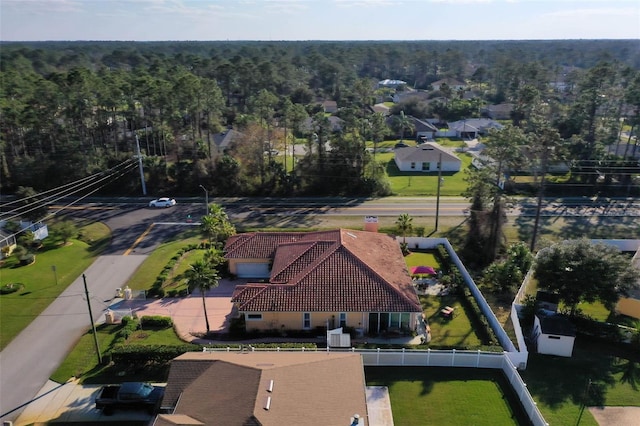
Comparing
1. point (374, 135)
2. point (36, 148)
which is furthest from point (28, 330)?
point (374, 135)

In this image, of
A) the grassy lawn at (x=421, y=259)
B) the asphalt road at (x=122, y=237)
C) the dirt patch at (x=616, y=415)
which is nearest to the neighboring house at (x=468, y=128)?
the asphalt road at (x=122, y=237)

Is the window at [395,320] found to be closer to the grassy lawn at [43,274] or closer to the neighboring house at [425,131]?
the grassy lawn at [43,274]

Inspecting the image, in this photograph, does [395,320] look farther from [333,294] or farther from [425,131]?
[425,131]

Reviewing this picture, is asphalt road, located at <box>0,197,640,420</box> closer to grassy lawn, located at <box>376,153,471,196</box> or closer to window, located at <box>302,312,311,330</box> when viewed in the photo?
grassy lawn, located at <box>376,153,471,196</box>

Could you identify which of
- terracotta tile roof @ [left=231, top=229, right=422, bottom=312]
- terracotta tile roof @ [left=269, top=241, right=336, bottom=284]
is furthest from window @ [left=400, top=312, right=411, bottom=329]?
terracotta tile roof @ [left=269, top=241, right=336, bottom=284]

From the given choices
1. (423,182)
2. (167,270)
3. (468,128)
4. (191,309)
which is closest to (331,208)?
(423,182)

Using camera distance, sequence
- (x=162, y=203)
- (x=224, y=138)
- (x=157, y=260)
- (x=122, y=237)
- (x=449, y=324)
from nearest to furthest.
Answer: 1. (x=449, y=324)
2. (x=157, y=260)
3. (x=122, y=237)
4. (x=162, y=203)
5. (x=224, y=138)

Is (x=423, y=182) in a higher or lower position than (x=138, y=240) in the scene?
higher

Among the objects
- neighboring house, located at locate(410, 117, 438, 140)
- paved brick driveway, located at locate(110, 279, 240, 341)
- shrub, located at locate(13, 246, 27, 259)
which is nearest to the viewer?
paved brick driveway, located at locate(110, 279, 240, 341)
